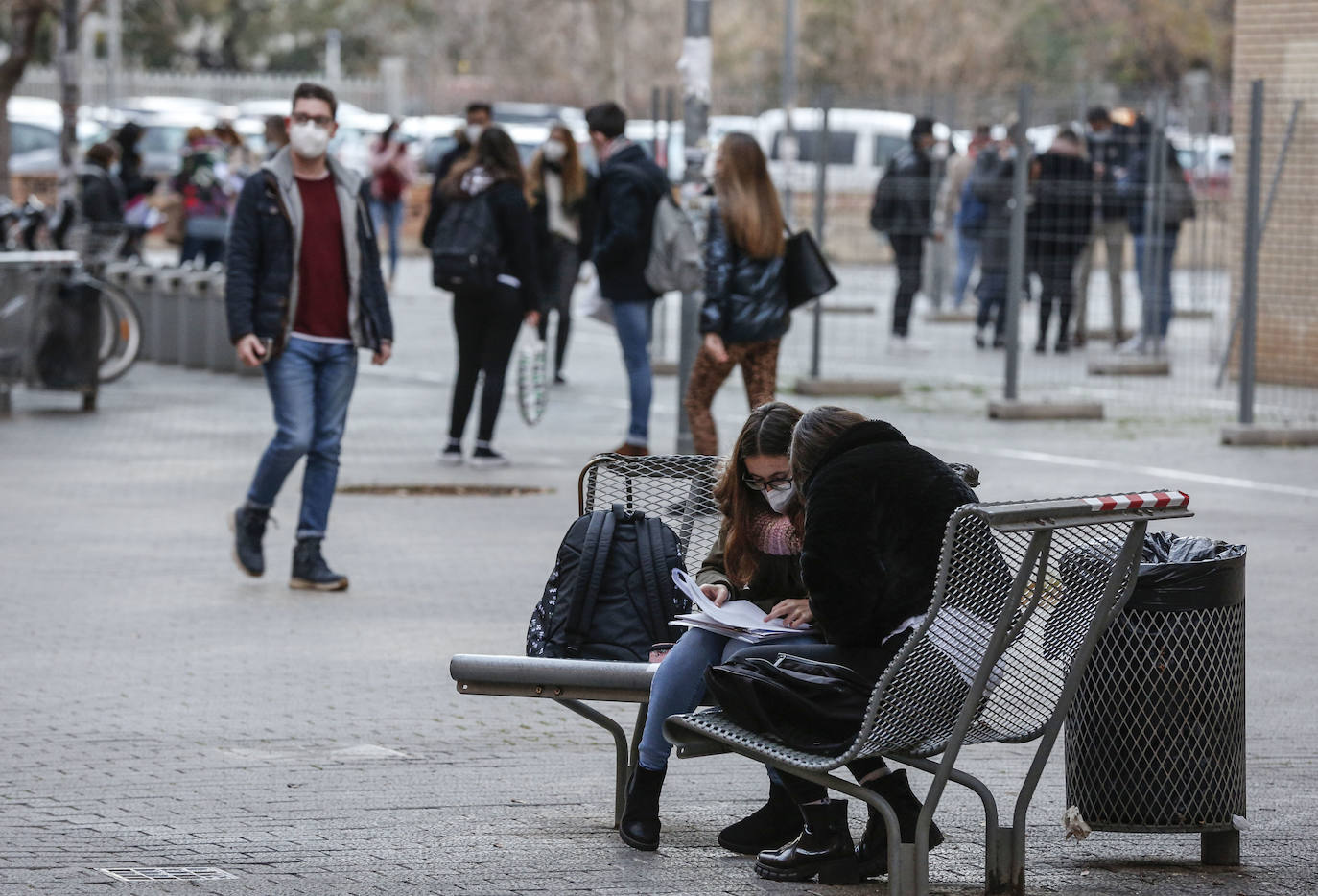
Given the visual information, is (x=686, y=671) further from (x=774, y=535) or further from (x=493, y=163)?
(x=493, y=163)

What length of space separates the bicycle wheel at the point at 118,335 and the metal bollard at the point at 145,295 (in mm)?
1635

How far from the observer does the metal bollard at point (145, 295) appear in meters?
18.0

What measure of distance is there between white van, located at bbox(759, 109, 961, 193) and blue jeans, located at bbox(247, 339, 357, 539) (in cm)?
881

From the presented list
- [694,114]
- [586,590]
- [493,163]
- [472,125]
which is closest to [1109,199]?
[472,125]

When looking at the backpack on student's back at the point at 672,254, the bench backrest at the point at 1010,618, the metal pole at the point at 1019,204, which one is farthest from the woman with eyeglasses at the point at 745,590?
the metal pole at the point at 1019,204

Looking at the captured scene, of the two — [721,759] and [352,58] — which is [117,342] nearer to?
[721,759]

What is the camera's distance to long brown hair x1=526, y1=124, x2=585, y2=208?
15.2m

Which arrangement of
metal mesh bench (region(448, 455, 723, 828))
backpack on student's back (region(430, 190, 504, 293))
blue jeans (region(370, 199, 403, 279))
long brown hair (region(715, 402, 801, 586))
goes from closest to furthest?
1. long brown hair (region(715, 402, 801, 586))
2. metal mesh bench (region(448, 455, 723, 828))
3. backpack on student's back (region(430, 190, 504, 293))
4. blue jeans (region(370, 199, 403, 279))

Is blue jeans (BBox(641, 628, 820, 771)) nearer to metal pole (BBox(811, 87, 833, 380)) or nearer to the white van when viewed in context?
metal pole (BBox(811, 87, 833, 380))

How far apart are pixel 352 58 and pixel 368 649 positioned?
2388 inches

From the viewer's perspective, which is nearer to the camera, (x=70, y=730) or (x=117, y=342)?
(x=70, y=730)

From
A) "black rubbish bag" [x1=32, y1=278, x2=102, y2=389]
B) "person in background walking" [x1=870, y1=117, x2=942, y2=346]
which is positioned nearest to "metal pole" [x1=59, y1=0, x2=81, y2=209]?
"black rubbish bag" [x1=32, y1=278, x2=102, y2=389]

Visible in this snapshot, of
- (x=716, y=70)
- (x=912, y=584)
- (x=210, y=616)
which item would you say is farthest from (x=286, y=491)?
(x=716, y=70)

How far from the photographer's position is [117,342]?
16.2 meters
